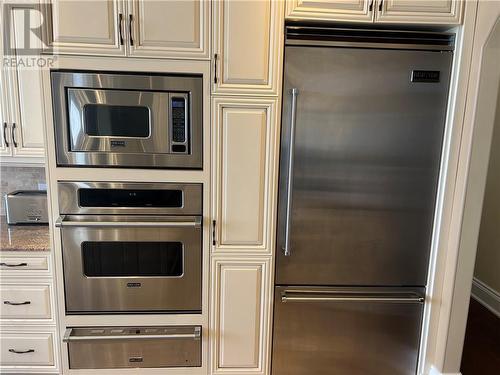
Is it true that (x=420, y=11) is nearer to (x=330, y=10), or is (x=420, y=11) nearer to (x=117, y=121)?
(x=330, y=10)

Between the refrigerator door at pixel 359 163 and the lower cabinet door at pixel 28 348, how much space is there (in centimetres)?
136

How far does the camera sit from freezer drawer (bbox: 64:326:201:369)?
189cm

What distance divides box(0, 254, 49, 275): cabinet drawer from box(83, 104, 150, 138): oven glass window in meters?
0.77

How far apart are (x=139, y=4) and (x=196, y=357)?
1863mm

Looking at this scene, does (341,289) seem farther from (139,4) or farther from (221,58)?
(139,4)

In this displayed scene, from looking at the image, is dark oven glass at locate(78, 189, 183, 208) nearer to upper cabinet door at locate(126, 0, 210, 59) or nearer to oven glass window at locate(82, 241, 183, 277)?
oven glass window at locate(82, 241, 183, 277)

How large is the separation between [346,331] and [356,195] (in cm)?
78

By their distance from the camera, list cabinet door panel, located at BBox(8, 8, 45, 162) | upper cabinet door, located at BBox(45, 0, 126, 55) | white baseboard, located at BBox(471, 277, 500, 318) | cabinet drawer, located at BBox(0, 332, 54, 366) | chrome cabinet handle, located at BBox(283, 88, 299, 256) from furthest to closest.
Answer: white baseboard, located at BBox(471, 277, 500, 318), cabinet door panel, located at BBox(8, 8, 45, 162), cabinet drawer, located at BBox(0, 332, 54, 366), chrome cabinet handle, located at BBox(283, 88, 299, 256), upper cabinet door, located at BBox(45, 0, 126, 55)

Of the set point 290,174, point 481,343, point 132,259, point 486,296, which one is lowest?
point 481,343

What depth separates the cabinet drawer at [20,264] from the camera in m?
1.90

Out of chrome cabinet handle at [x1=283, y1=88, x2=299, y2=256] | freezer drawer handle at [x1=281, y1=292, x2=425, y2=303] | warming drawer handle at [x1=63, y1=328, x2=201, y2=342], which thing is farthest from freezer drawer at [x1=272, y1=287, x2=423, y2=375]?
warming drawer handle at [x1=63, y1=328, x2=201, y2=342]

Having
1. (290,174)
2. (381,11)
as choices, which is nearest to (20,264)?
(290,174)

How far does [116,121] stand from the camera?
1753mm

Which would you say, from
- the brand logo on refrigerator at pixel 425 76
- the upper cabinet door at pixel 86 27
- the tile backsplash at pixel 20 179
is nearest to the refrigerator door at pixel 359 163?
the brand logo on refrigerator at pixel 425 76
